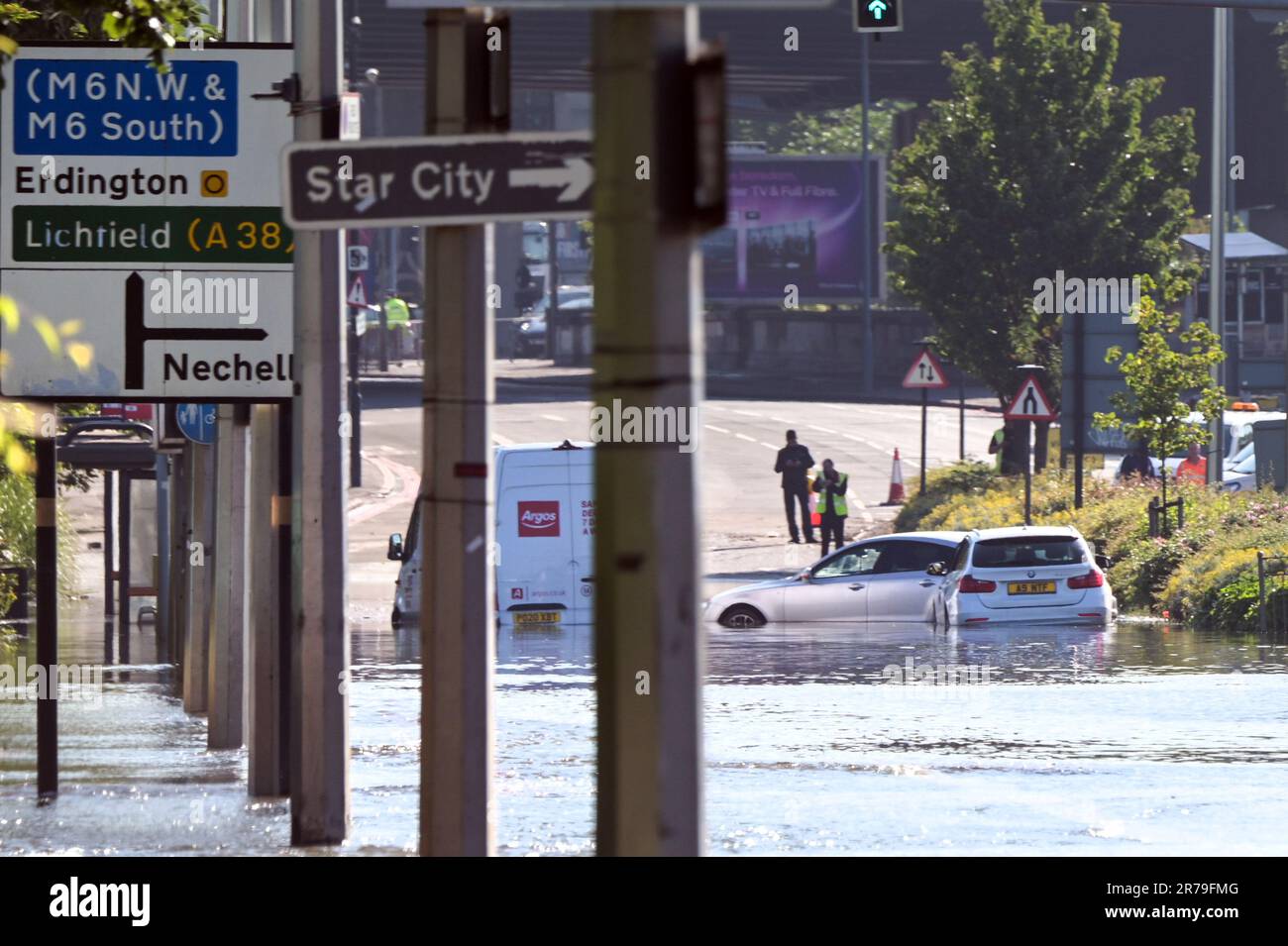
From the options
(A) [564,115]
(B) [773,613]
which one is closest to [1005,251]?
(B) [773,613]

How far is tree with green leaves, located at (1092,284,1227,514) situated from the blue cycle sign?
75.8 feet

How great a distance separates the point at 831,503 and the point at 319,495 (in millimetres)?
27810

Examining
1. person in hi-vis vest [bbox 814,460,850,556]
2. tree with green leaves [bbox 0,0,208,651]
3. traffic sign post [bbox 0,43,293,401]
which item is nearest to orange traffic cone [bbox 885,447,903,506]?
person in hi-vis vest [bbox 814,460,850,556]

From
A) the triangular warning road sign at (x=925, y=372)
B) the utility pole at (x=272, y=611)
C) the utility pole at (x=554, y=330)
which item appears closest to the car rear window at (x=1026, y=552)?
the triangular warning road sign at (x=925, y=372)

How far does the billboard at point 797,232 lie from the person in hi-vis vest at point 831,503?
3716 cm

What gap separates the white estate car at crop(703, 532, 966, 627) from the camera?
2770 centimetres

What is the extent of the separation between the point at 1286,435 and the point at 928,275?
1308 centimetres

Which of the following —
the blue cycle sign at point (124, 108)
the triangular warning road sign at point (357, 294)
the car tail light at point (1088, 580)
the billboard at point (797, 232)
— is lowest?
the car tail light at point (1088, 580)

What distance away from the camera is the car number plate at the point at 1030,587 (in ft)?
87.7

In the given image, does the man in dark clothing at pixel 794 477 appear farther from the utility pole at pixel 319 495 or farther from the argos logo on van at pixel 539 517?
the utility pole at pixel 319 495

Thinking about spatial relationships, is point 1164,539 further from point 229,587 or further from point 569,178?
point 569,178

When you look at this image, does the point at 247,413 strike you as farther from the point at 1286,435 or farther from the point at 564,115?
the point at 564,115
